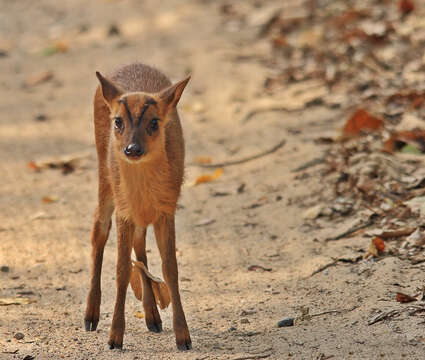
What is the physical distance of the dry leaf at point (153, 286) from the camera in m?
5.81

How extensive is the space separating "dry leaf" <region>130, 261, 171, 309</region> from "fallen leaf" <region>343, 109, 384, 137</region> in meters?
3.24

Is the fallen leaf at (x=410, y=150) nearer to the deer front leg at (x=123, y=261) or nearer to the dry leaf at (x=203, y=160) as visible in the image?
the dry leaf at (x=203, y=160)

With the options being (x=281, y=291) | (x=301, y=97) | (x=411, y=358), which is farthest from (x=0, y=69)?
(x=411, y=358)

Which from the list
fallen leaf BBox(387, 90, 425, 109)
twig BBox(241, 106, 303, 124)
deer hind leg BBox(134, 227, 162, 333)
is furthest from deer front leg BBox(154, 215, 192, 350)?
twig BBox(241, 106, 303, 124)

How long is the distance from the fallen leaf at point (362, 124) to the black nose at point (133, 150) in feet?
12.3

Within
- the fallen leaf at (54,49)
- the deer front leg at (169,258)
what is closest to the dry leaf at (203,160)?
the deer front leg at (169,258)

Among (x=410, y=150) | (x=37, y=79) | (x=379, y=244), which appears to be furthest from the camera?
(x=37, y=79)

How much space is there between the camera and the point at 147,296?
5.84 metres

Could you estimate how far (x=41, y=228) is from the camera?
7.50 meters

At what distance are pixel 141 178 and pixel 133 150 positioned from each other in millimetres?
405

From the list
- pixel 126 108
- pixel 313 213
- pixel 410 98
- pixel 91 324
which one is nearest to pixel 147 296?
pixel 91 324

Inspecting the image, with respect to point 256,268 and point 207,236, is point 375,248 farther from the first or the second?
point 207,236

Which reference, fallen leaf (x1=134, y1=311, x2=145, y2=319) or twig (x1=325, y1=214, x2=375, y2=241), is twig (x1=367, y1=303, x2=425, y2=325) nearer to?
twig (x1=325, y1=214, x2=375, y2=241)

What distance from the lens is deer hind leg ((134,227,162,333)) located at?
18.9 feet
